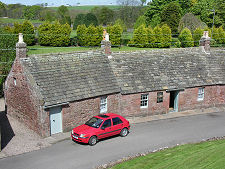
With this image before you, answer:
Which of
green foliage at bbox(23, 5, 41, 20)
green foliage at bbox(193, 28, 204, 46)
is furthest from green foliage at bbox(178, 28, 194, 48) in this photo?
green foliage at bbox(23, 5, 41, 20)

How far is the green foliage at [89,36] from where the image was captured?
61.4 metres

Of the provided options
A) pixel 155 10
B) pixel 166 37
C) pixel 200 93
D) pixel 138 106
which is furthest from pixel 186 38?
pixel 138 106

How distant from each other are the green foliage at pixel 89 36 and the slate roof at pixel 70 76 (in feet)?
120

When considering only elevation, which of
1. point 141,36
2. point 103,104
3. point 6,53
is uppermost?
point 141,36

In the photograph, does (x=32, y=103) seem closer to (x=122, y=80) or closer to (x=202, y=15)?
(x=122, y=80)

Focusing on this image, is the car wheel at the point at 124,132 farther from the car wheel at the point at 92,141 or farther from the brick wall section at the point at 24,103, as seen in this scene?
the brick wall section at the point at 24,103

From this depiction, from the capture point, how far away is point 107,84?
78.7 ft

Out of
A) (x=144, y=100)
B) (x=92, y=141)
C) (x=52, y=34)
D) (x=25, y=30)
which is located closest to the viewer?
(x=92, y=141)

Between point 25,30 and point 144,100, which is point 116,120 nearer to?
point 144,100

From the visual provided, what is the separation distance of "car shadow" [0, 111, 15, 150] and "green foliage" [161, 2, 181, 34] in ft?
212

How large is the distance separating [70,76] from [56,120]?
3.95m

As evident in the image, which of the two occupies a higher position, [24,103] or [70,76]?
[70,76]

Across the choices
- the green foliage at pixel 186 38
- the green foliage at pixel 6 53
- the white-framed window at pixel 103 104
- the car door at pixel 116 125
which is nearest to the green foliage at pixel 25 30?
the green foliage at pixel 6 53

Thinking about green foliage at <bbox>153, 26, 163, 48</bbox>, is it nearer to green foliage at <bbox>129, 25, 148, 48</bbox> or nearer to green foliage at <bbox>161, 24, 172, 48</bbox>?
green foliage at <bbox>161, 24, 172, 48</bbox>
